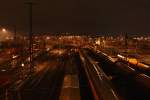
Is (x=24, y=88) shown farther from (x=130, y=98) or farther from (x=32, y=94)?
(x=130, y=98)

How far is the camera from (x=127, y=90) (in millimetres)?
31078

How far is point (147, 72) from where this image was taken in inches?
1801

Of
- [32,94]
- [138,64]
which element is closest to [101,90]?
[32,94]

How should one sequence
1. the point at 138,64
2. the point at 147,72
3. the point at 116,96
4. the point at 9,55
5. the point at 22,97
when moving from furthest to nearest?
the point at 9,55, the point at 138,64, the point at 147,72, the point at 116,96, the point at 22,97

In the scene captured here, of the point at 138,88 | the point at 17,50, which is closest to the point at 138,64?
the point at 138,88

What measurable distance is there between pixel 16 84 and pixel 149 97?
50.2 ft

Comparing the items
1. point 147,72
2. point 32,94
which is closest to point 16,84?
point 32,94

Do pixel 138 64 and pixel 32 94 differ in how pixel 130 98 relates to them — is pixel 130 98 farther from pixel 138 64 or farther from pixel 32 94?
pixel 138 64

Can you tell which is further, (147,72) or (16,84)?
(147,72)

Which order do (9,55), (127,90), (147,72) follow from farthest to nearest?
(9,55) < (147,72) < (127,90)

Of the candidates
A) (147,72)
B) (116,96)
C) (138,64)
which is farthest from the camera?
(138,64)

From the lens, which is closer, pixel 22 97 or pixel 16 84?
pixel 22 97

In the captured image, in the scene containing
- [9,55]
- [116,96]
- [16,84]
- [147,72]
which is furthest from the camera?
[9,55]

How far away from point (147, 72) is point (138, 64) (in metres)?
10.1
